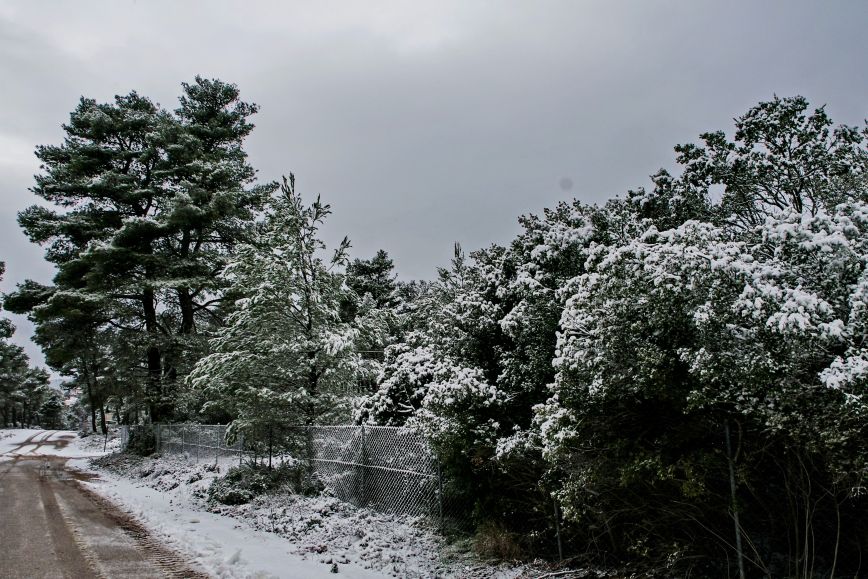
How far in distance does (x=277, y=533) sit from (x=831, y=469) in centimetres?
772

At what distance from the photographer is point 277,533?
28.1 feet

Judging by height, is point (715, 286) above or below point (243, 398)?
above

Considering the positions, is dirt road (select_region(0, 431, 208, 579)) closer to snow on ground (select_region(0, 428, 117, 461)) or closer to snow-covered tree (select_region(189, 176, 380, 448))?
snow-covered tree (select_region(189, 176, 380, 448))

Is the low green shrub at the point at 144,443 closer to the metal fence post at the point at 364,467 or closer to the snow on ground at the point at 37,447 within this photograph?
the snow on ground at the point at 37,447

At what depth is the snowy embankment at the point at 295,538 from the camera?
647cm

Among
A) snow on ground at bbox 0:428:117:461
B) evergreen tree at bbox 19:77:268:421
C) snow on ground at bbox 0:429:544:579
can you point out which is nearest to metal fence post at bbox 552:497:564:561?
snow on ground at bbox 0:429:544:579

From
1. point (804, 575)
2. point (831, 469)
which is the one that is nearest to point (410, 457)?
point (804, 575)

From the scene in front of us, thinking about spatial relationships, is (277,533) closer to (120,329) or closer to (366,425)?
(366,425)

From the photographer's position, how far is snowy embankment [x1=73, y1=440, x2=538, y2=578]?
647 cm

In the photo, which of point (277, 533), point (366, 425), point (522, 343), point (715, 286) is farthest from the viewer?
point (366, 425)

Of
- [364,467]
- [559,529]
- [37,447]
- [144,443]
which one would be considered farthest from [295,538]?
[37,447]

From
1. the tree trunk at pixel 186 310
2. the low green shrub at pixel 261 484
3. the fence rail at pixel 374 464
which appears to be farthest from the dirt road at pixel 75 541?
the tree trunk at pixel 186 310

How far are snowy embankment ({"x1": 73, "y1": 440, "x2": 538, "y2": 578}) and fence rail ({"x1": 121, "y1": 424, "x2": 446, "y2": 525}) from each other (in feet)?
1.07

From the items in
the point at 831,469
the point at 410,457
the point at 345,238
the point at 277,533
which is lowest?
the point at 277,533
